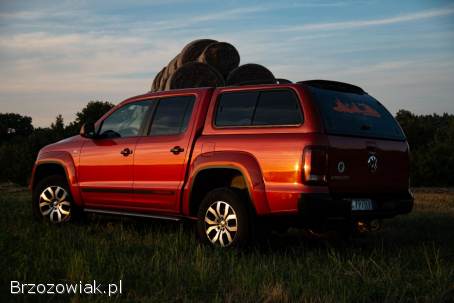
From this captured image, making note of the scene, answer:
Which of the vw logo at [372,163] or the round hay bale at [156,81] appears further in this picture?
the round hay bale at [156,81]

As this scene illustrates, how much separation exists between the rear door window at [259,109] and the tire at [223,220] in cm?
72

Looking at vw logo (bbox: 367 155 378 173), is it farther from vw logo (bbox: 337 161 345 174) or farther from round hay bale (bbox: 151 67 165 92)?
round hay bale (bbox: 151 67 165 92)

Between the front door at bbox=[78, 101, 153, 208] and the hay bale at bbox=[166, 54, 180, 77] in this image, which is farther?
the hay bale at bbox=[166, 54, 180, 77]

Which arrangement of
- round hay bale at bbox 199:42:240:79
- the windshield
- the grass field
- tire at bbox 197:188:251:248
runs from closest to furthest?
the grass field < the windshield < tire at bbox 197:188:251:248 < round hay bale at bbox 199:42:240:79

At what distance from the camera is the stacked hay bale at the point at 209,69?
14031mm

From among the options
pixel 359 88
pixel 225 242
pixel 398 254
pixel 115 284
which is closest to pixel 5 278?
pixel 115 284

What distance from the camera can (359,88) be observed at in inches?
Answer: 259

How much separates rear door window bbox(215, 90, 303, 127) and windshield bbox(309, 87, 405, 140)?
0.24 meters

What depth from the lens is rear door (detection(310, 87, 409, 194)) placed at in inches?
223

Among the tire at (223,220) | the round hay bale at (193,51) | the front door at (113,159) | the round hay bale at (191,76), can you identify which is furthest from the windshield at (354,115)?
the round hay bale at (193,51)

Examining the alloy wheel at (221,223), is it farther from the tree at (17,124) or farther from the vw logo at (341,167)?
the tree at (17,124)

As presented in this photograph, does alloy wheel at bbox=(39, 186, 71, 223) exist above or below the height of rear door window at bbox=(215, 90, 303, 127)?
below

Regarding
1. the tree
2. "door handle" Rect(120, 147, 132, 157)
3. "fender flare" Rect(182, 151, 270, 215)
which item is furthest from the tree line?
the tree

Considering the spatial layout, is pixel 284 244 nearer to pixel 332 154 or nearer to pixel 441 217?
pixel 332 154
